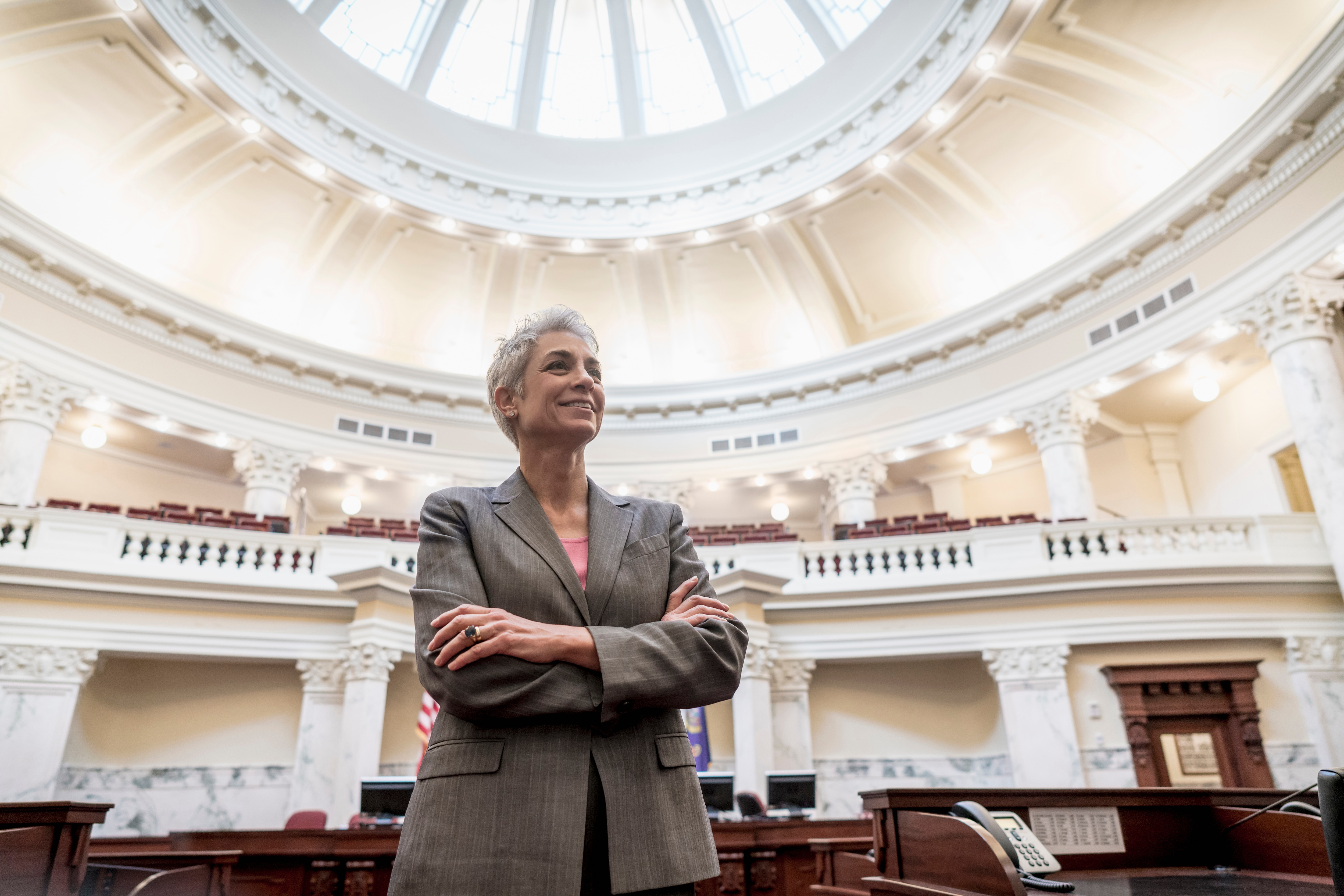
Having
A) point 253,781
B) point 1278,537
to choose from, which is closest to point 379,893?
point 253,781

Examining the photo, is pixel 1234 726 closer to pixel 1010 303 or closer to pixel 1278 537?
pixel 1278 537

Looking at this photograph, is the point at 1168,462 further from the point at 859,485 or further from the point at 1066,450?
the point at 859,485

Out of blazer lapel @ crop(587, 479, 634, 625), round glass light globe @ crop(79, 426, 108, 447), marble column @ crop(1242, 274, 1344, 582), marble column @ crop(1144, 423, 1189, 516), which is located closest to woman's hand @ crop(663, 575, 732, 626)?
blazer lapel @ crop(587, 479, 634, 625)

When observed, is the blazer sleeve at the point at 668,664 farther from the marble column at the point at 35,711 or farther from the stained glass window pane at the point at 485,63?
the stained glass window pane at the point at 485,63

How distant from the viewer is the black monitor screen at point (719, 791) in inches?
257

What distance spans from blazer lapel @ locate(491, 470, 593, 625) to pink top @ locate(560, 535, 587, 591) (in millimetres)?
25

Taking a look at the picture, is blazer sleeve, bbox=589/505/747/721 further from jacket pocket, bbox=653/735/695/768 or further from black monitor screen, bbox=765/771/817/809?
black monitor screen, bbox=765/771/817/809

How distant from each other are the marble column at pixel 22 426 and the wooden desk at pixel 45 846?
34.8 feet

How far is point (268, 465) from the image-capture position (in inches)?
611

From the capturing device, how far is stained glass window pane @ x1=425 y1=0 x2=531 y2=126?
58.4 feet

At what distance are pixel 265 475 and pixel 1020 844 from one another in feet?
49.6

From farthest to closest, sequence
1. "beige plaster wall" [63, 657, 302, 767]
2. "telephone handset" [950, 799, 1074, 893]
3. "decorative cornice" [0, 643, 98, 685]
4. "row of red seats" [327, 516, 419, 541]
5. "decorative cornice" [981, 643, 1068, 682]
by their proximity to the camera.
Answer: "row of red seats" [327, 516, 419, 541]
"beige plaster wall" [63, 657, 302, 767]
"decorative cornice" [981, 643, 1068, 682]
"decorative cornice" [0, 643, 98, 685]
"telephone handset" [950, 799, 1074, 893]

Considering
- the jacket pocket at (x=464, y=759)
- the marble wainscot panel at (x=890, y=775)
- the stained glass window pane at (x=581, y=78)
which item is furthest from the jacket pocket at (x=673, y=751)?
the stained glass window pane at (x=581, y=78)

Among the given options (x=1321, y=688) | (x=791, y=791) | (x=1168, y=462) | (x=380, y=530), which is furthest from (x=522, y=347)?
(x=1168, y=462)
